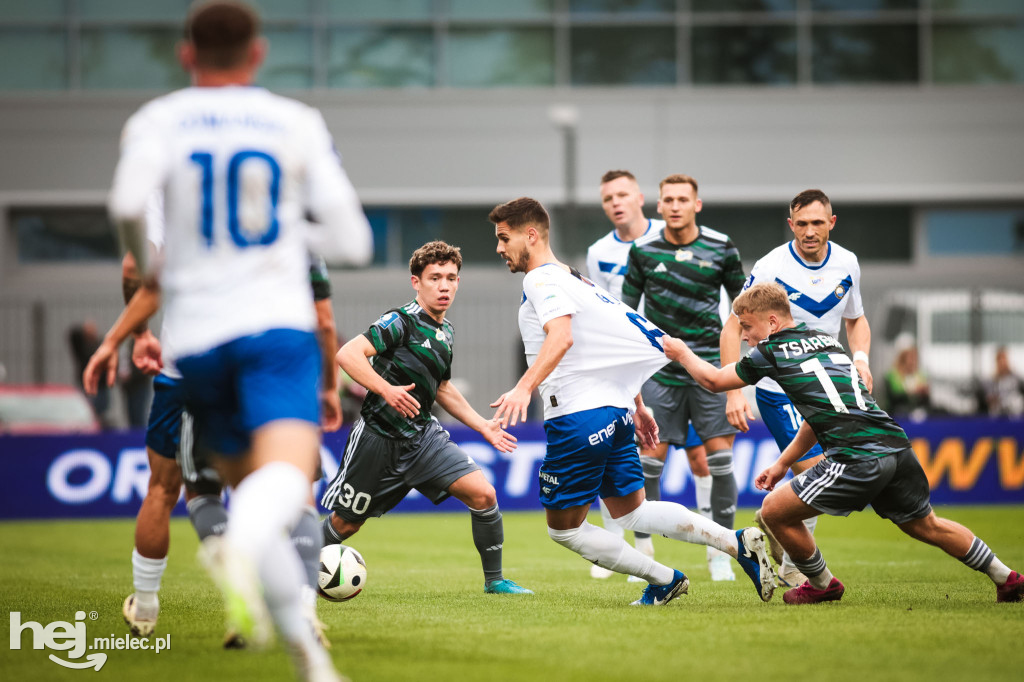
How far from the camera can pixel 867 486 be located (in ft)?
19.7

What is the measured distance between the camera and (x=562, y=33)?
989 inches

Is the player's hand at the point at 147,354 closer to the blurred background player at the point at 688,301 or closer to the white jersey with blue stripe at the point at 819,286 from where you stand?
the white jersey with blue stripe at the point at 819,286

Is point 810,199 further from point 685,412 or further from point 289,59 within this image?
point 289,59

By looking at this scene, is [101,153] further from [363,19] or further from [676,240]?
[676,240]

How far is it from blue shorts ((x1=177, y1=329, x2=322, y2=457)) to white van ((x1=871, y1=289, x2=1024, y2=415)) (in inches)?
656

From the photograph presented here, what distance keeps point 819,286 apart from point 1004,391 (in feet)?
42.4

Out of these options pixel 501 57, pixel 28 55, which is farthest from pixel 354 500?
pixel 28 55

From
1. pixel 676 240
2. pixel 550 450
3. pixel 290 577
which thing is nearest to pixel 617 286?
pixel 676 240

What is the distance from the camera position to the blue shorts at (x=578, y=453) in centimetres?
620

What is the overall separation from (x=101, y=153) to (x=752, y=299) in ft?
70.1

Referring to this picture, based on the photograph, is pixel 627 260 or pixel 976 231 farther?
pixel 976 231

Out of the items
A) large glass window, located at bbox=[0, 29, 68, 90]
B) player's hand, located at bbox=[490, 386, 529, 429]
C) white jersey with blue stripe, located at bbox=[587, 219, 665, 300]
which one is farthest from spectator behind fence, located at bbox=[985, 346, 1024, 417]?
large glass window, located at bbox=[0, 29, 68, 90]

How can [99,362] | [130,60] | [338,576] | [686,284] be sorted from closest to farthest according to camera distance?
[99,362], [338,576], [686,284], [130,60]

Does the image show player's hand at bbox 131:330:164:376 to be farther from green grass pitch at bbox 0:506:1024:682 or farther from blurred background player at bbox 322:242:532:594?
blurred background player at bbox 322:242:532:594
